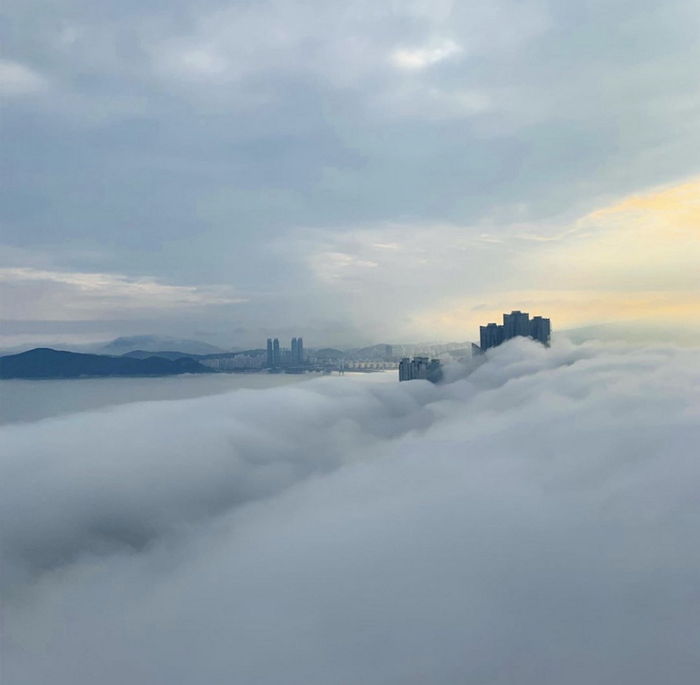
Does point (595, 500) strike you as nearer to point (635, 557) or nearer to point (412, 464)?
point (635, 557)

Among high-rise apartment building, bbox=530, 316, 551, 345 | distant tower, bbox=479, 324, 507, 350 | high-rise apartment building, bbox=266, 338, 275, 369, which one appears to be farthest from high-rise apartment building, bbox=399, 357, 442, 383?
high-rise apartment building, bbox=266, 338, 275, 369

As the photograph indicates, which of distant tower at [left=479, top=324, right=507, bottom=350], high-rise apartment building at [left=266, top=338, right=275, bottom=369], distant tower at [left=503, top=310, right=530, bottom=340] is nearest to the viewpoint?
distant tower at [left=503, top=310, right=530, bottom=340]

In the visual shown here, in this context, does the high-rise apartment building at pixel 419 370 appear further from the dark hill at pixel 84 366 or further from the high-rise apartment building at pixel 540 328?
the dark hill at pixel 84 366

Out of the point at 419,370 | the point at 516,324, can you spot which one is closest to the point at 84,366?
the point at 419,370

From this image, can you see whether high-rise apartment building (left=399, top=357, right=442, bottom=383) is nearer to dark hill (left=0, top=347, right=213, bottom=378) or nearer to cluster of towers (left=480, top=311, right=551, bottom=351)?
cluster of towers (left=480, top=311, right=551, bottom=351)

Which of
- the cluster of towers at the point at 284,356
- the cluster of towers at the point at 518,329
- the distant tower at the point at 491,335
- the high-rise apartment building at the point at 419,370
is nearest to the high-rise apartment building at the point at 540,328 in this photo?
the cluster of towers at the point at 518,329

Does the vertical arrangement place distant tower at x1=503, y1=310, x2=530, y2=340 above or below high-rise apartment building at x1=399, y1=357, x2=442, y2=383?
above
